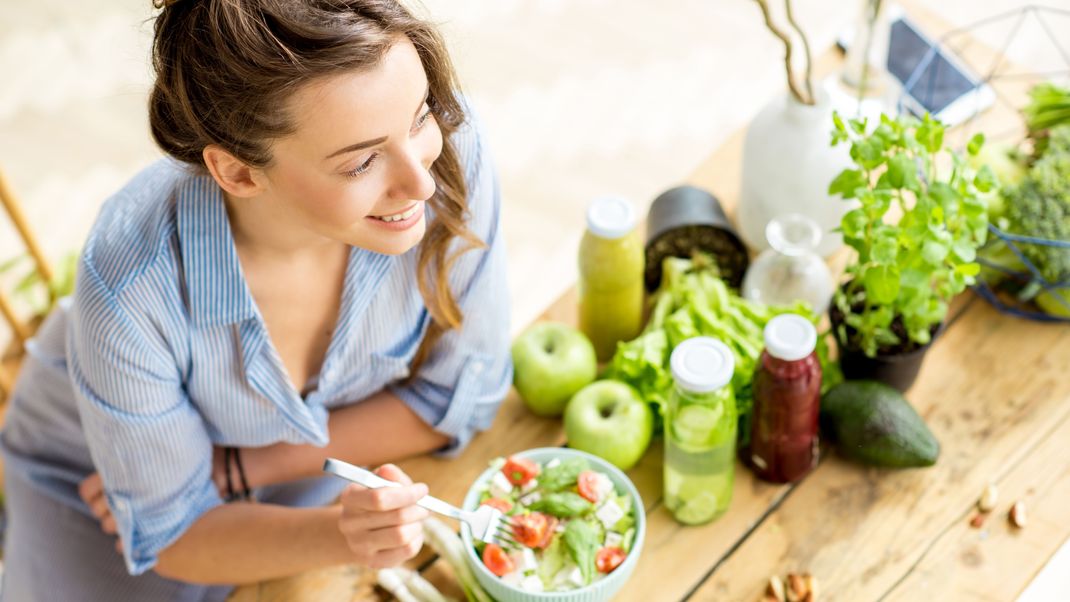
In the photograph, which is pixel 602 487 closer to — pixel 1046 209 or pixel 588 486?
pixel 588 486

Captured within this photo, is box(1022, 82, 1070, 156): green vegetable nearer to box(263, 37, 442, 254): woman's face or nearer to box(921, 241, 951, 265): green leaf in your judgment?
box(921, 241, 951, 265): green leaf

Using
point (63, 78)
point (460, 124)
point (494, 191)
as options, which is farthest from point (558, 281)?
point (63, 78)

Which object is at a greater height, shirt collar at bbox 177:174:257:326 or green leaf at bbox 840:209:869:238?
green leaf at bbox 840:209:869:238

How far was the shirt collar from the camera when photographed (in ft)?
4.12

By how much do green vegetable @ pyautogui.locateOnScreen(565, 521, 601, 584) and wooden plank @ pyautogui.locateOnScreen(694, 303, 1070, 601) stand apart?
0.18 m

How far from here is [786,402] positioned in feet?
4.23

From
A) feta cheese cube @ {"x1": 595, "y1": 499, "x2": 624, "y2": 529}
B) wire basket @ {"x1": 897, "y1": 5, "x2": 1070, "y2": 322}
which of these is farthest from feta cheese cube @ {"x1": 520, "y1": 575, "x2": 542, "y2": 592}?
wire basket @ {"x1": 897, "y1": 5, "x2": 1070, "y2": 322}

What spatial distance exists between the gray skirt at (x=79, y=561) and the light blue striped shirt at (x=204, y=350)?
0.53 ft

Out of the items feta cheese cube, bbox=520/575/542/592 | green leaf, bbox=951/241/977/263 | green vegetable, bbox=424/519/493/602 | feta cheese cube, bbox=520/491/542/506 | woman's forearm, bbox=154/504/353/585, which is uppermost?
green leaf, bbox=951/241/977/263

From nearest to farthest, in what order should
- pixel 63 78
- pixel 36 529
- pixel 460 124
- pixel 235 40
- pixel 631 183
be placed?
pixel 235 40 < pixel 460 124 < pixel 36 529 < pixel 631 183 < pixel 63 78

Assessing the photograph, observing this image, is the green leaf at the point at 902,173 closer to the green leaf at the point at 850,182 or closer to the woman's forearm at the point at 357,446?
the green leaf at the point at 850,182

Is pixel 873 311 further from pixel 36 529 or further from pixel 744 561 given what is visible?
pixel 36 529

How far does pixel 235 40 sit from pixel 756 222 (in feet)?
2.94

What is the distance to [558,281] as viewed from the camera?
254cm
